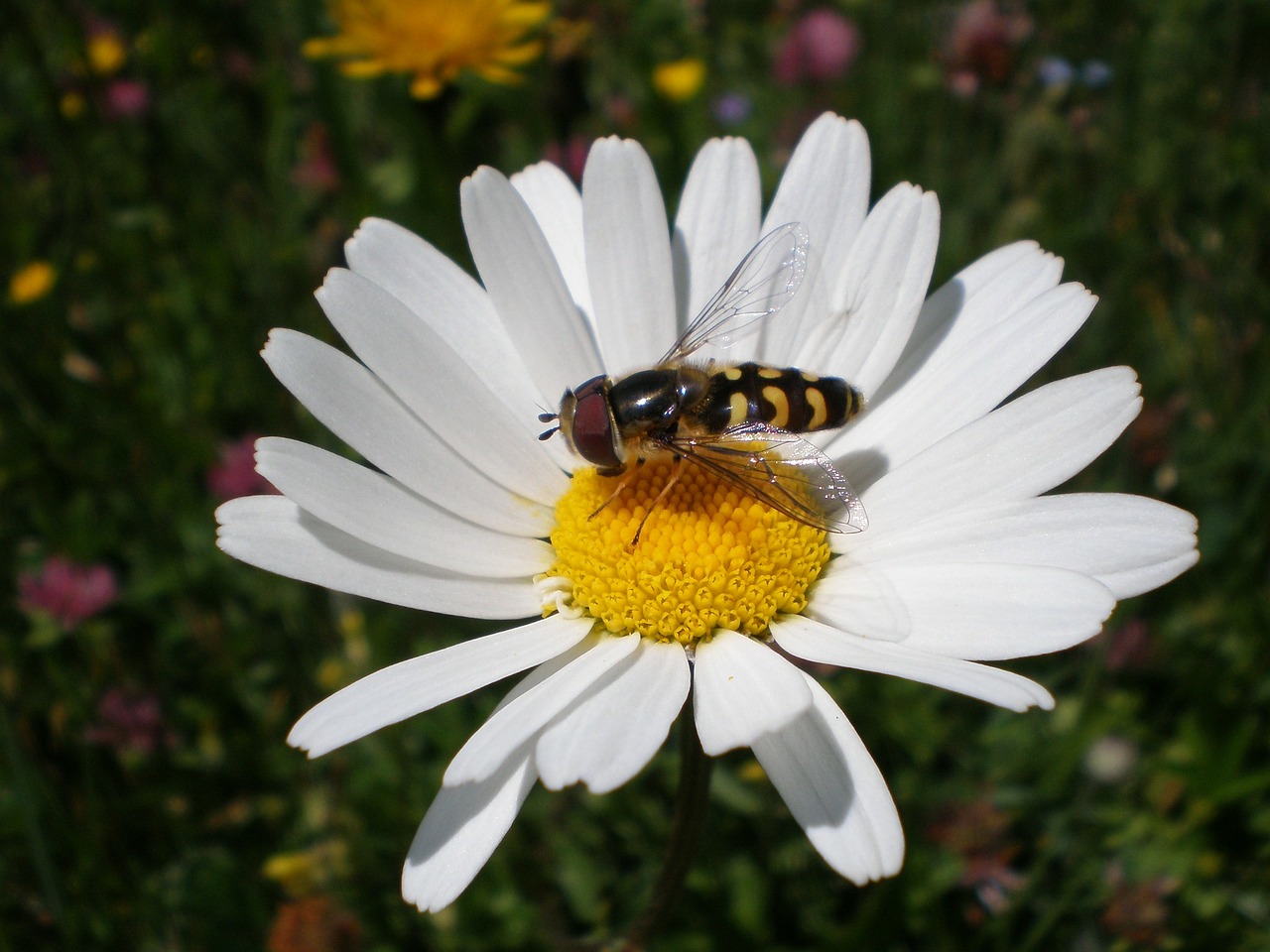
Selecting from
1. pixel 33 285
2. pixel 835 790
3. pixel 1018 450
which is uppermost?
pixel 33 285

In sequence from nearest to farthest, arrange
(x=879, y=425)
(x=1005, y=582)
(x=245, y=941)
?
(x=1005, y=582)
(x=879, y=425)
(x=245, y=941)

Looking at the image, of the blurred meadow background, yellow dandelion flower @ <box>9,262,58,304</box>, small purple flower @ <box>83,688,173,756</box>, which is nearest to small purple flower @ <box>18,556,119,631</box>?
the blurred meadow background

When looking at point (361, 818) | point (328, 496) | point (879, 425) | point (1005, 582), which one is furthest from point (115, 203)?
point (1005, 582)

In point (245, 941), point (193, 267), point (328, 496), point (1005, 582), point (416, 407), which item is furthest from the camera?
point (193, 267)

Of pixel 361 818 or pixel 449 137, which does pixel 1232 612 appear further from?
pixel 449 137

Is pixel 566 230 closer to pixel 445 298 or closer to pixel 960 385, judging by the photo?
pixel 445 298

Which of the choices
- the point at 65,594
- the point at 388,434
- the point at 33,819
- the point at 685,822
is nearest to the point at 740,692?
the point at 685,822

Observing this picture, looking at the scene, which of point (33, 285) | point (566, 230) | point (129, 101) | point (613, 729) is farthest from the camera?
point (129, 101)

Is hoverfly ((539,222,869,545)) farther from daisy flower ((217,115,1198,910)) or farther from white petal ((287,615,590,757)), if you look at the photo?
white petal ((287,615,590,757))
